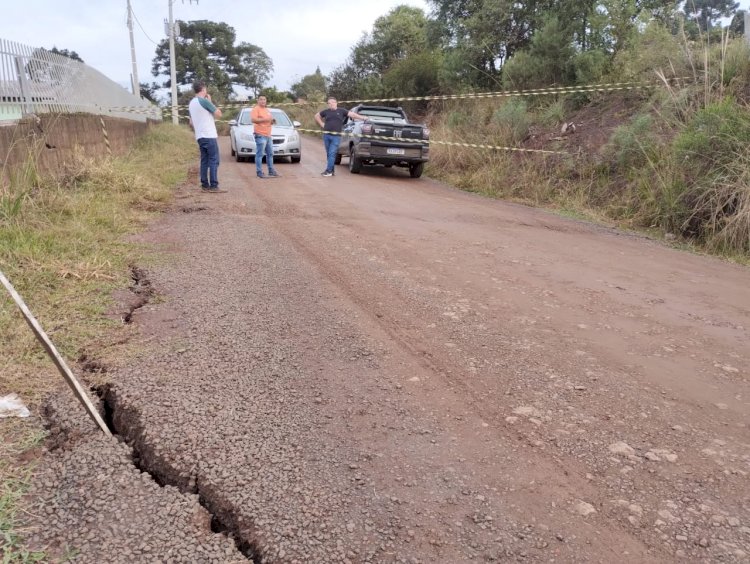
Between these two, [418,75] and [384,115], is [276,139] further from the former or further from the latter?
[418,75]

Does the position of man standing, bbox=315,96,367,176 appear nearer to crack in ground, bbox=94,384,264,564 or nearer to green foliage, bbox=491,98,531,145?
green foliage, bbox=491,98,531,145

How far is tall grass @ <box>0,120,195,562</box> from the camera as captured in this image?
2.93 meters

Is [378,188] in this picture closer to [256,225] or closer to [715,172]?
[256,225]

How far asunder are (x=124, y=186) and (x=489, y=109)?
985cm

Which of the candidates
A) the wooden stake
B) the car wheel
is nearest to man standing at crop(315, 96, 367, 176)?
the car wheel

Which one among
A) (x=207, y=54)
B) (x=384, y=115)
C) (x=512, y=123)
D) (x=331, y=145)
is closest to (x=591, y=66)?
(x=512, y=123)

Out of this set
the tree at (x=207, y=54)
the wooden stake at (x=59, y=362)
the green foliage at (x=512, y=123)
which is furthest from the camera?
the tree at (x=207, y=54)

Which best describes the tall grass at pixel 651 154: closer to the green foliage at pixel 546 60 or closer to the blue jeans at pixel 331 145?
the green foliage at pixel 546 60

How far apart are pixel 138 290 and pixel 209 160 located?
18.6ft

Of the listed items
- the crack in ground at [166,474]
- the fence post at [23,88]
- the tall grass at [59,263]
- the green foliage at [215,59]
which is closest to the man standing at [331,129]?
the tall grass at [59,263]

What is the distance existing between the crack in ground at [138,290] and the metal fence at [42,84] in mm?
3649

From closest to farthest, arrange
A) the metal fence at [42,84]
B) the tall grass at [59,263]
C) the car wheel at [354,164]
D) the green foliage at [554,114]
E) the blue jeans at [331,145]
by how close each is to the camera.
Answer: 1. the tall grass at [59,263]
2. the metal fence at [42,84]
3. the blue jeans at [331,145]
4. the green foliage at [554,114]
5. the car wheel at [354,164]

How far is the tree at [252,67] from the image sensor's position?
221 feet

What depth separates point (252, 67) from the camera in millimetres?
67750
